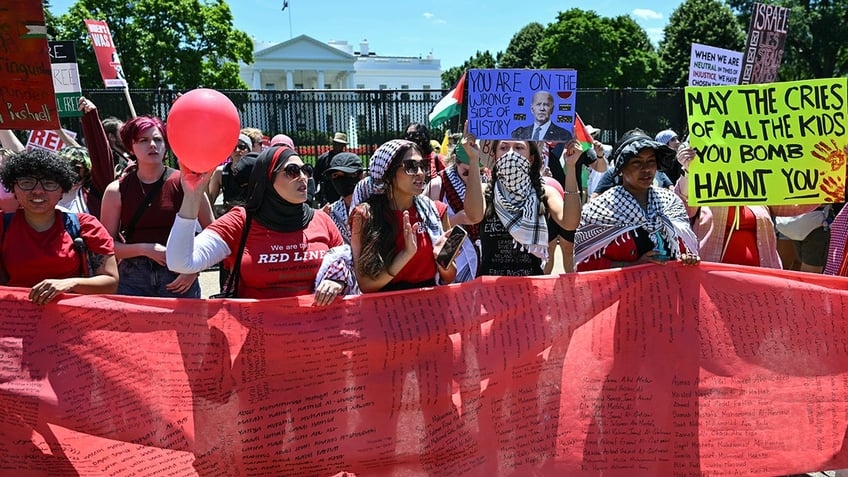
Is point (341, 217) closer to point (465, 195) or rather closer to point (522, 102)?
point (465, 195)

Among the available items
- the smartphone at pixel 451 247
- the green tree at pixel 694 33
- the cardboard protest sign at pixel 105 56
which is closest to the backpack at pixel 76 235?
the smartphone at pixel 451 247

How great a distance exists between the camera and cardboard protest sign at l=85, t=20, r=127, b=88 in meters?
6.84

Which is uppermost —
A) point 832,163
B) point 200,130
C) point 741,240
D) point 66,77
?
point 66,77

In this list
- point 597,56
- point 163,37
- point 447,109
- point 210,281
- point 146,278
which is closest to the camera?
point 146,278

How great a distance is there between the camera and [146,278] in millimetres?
4000

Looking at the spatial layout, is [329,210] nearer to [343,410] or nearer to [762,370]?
[343,410]

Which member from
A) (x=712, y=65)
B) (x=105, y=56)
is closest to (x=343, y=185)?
(x=105, y=56)

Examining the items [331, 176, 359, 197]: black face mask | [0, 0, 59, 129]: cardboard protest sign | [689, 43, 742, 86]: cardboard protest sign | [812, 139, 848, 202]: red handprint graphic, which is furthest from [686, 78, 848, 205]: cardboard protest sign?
[689, 43, 742, 86]: cardboard protest sign

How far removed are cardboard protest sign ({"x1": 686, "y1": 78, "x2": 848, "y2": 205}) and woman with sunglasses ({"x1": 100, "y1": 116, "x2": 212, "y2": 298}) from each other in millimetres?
2956

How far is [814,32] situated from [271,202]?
152 feet

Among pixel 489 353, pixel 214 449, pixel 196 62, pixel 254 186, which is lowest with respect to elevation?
pixel 214 449

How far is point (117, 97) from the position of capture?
12141 millimetres

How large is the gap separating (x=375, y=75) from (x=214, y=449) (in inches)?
3703

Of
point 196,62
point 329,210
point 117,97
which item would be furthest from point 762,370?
point 196,62
